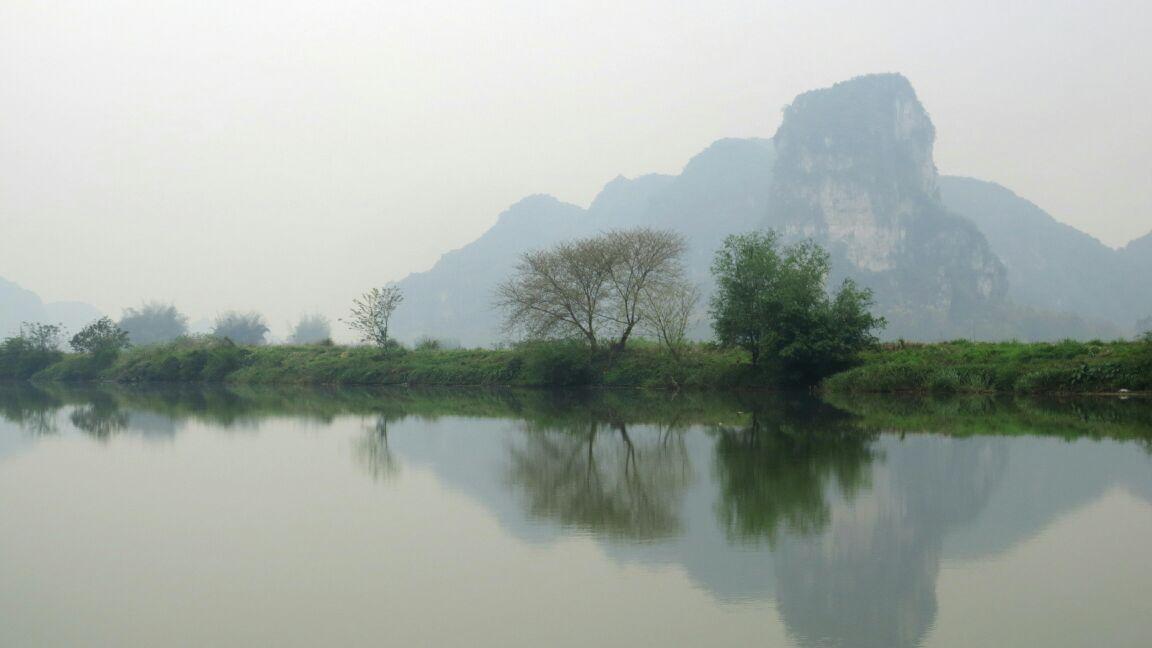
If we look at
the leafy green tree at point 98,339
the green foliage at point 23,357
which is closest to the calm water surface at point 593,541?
the leafy green tree at point 98,339

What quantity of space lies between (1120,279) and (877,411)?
187 m

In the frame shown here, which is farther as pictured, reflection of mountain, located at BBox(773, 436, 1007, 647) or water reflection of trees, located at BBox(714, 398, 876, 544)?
water reflection of trees, located at BBox(714, 398, 876, 544)

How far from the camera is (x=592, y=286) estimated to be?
140 ft

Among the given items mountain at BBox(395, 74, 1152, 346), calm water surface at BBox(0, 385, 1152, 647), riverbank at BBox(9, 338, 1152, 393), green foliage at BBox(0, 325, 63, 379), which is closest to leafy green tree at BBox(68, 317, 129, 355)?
riverbank at BBox(9, 338, 1152, 393)

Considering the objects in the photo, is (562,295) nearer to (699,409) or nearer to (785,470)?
(699,409)

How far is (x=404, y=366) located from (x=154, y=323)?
60161mm

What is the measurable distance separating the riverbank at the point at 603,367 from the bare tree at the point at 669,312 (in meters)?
0.72

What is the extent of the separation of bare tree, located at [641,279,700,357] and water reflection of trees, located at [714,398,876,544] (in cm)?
1989

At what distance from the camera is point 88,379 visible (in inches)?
2424

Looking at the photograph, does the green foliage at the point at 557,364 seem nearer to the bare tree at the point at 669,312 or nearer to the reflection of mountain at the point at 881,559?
the bare tree at the point at 669,312

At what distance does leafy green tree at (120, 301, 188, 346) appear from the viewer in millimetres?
95438

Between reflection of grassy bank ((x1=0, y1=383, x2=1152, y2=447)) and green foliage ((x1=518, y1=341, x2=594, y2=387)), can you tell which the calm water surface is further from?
green foliage ((x1=518, y1=341, x2=594, y2=387))

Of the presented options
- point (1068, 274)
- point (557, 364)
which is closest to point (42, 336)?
point (557, 364)

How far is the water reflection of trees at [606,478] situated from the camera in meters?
9.25
